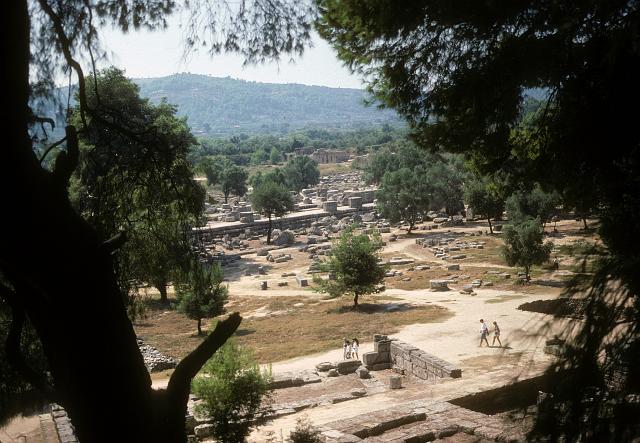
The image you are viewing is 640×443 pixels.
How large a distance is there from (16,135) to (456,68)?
18.5 ft

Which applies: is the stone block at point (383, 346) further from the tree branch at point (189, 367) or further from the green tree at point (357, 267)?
the tree branch at point (189, 367)

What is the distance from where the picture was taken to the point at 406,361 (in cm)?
1859

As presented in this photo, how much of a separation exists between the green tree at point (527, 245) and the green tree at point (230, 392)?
67.9ft

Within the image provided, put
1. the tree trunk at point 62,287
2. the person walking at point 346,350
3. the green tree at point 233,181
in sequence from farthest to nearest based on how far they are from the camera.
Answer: the green tree at point 233,181 < the person walking at point 346,350 < the tree trunk at point 62,287

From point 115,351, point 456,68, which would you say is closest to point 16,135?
point 115,351

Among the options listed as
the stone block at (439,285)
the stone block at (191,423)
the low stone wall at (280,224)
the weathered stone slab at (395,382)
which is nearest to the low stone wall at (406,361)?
the weathered stone slab at (395,382)

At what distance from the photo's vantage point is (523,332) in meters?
4.27

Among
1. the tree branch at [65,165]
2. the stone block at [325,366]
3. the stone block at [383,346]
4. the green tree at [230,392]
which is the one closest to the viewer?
the tree branch at [65,165]

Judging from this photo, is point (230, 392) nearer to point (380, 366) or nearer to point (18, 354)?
point (18, 354)

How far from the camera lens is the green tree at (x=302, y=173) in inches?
3460

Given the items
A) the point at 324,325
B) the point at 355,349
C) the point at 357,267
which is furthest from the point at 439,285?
the point at 355,349

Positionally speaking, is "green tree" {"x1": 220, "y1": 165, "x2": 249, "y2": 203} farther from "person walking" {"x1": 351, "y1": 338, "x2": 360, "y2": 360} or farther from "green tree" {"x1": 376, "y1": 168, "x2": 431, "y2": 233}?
"person walking" {"x1": 351, "y1": 338, "x2": 360, "y2": 360}

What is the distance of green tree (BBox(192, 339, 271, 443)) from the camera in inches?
413

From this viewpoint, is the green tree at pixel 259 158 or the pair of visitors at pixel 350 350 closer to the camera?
the pair of visitors at pixel 350 350
